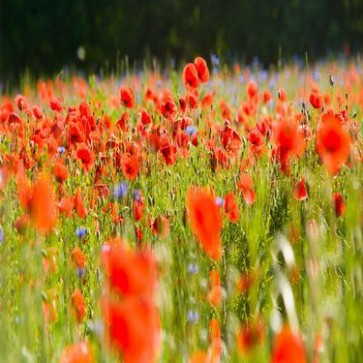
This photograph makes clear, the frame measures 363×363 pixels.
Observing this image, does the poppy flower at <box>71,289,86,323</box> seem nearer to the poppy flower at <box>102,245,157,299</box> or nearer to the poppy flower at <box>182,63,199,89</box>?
the poppy flower at <box>102,245,157,299</box>

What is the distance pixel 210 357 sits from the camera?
155 cm

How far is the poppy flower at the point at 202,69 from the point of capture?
3.07m

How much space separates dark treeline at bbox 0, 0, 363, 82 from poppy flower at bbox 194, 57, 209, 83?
22.6ft

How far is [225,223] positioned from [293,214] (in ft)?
0.95

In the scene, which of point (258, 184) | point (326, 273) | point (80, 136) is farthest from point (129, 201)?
point (326, 273)

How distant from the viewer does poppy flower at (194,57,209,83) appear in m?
3.07

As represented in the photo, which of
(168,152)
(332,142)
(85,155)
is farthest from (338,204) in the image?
(85,155)

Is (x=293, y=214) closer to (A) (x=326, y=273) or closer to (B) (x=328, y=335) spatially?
(A) (x=326, y=273)

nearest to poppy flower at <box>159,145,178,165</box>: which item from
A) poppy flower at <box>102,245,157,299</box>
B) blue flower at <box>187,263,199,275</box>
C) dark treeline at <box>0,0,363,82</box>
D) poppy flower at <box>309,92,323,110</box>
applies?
poppy flower at <box>309,92,323,110</box>

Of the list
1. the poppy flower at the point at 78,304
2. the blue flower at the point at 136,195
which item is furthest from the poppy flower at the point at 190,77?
the poppy flower at the point at 78,304

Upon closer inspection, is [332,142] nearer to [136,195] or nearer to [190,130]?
[136,195]

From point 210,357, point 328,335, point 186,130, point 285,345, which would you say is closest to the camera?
point 285,345

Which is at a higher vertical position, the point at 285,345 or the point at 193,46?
the point at 285,345

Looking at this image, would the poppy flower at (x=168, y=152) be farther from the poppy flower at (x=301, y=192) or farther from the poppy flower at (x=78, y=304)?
the poppy flower at (x=78, y=304)
